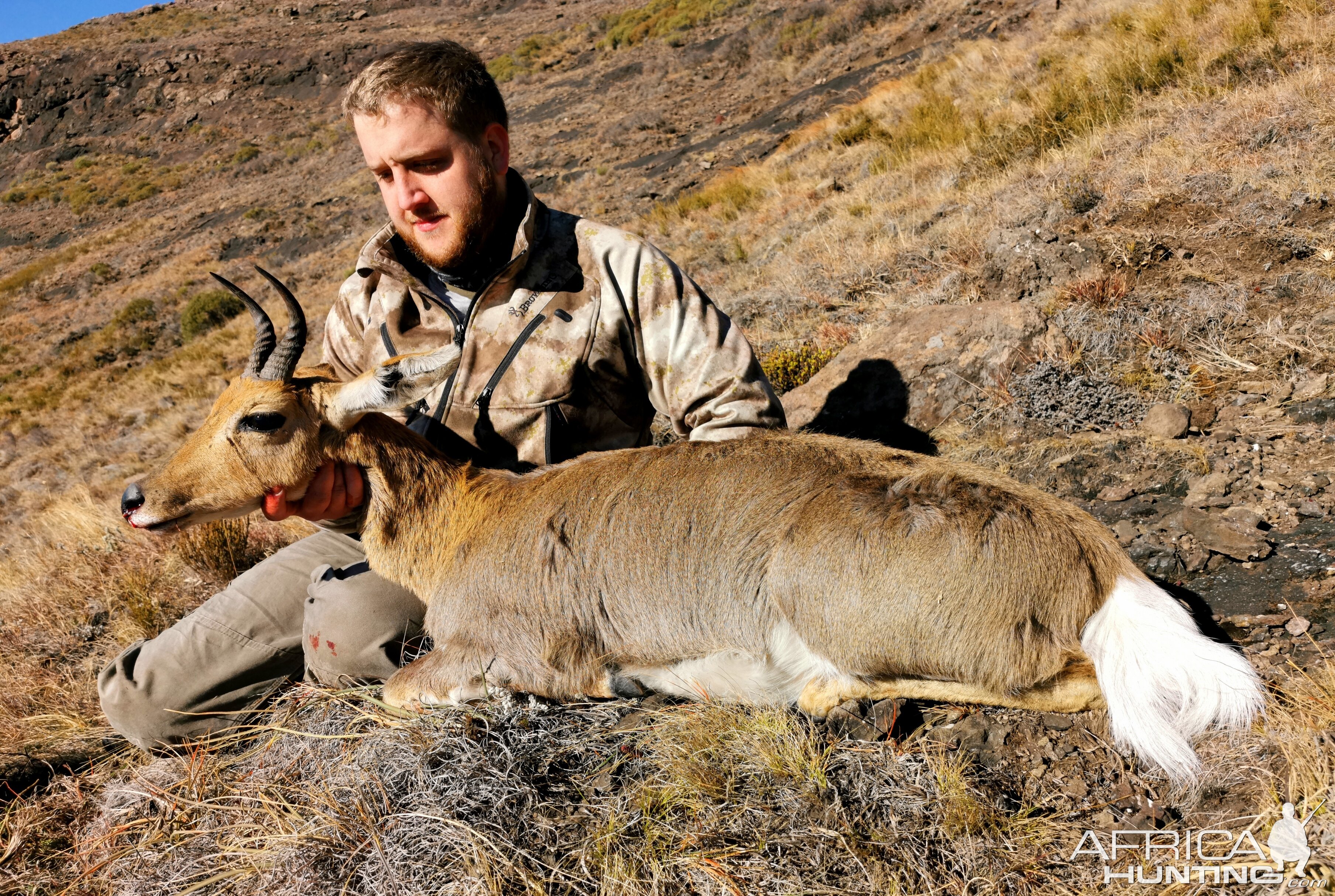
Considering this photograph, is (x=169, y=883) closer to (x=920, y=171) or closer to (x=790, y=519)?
(x=790, y=519)

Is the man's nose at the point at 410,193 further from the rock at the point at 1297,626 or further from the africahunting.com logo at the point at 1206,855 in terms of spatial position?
the rock at the point at 1297,626

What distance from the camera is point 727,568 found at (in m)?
3.41

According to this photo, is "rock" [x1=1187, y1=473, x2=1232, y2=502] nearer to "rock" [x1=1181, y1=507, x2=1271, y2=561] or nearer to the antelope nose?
"rock" [x1=1181, y1=507, x2=1271, y2=561]

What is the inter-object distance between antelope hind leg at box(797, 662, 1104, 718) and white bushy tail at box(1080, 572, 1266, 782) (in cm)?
11

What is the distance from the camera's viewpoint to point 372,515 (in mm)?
3879

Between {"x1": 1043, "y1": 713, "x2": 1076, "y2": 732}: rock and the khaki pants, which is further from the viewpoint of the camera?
the khaki pants

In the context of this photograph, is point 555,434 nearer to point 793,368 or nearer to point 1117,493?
point 1117,493

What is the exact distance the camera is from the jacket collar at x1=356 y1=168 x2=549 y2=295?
13.8 feet

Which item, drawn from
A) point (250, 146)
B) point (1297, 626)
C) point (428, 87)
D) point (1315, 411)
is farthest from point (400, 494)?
point (250, 146)

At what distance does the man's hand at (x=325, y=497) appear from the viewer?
3631mm

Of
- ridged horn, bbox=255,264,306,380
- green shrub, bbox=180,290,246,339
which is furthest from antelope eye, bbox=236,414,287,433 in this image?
green shrub, bbox=180,290,246,339

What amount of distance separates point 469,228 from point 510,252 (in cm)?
36

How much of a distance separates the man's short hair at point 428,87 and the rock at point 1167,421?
428 centimetres

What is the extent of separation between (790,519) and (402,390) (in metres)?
1.83
